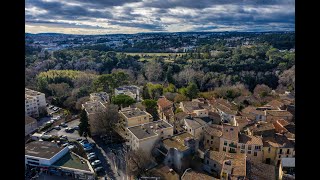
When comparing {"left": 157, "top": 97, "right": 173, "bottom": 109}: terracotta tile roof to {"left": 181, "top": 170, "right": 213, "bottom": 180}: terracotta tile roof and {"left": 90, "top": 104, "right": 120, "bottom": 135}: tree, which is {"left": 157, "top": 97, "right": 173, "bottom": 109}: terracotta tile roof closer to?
{"left": 90, "top": 104, "right": 120, "bottom": 135}: tree

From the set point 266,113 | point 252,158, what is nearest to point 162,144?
point 252,158

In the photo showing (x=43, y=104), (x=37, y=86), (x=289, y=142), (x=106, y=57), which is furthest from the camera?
(x=106, y=57)

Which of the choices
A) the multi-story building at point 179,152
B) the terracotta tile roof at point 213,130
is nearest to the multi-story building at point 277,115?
the terracotta tile roof at point 213,130

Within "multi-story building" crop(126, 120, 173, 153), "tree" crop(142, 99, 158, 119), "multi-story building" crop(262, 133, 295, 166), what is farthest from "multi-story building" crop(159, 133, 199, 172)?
"tree" crop(142, 99, 158, 119)

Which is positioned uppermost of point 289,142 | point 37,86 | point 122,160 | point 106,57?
point 106,57

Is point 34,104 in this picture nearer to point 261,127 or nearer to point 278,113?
point 261,127
